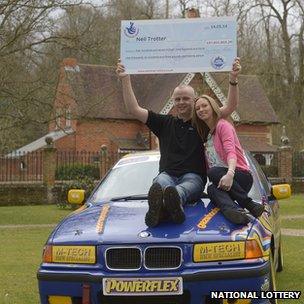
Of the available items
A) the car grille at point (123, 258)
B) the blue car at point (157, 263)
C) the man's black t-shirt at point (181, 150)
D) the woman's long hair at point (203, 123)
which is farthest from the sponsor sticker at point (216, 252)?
the woman's long hair at point (203, 123)

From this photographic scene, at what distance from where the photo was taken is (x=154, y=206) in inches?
203

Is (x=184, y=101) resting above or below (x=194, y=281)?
above

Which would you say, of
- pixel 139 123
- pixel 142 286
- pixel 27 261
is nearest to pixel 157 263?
pixel 142 286

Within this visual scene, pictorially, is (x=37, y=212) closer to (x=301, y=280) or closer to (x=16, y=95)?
(x=16, y=95)

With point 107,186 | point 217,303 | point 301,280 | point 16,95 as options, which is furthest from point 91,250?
point 16,95

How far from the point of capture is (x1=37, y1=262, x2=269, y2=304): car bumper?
4.75 metres

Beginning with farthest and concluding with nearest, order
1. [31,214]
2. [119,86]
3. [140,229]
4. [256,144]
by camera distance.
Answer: [256,144]
[119,86]
[31,214]
[140,229]

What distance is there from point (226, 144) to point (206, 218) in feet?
2.71

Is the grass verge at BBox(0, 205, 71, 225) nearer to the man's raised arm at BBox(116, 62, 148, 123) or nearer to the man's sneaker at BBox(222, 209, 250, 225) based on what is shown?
the man's raised arm at BBox(116, 62, 148, 123)

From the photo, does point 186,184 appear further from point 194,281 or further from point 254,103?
point 254,103

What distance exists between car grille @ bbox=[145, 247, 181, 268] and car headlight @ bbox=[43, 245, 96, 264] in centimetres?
44

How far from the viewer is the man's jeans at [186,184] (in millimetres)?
5575

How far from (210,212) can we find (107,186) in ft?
5.42

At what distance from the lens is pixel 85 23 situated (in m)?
22.3
